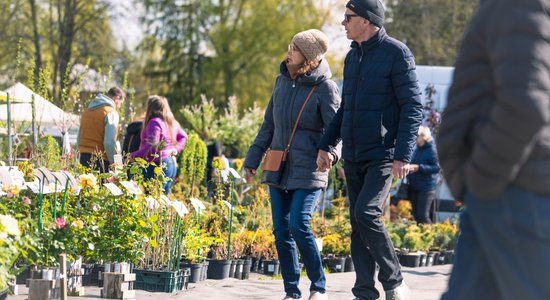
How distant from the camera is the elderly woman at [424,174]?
13766 mm

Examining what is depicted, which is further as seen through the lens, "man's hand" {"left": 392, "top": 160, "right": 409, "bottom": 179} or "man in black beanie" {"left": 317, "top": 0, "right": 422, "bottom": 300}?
"man in black beanie" {"left": 317, "top": 0, "right": 422, "bottom": 300}

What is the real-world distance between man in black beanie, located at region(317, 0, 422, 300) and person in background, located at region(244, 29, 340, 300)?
23cm

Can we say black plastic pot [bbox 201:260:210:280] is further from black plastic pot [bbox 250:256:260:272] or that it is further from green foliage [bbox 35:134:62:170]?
green foliage [bbox 35:134:62:170]

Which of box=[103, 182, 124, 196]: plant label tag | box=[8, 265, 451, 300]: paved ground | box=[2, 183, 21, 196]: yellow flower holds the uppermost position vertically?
box=[103, 182, 124, 196]: plant label tag

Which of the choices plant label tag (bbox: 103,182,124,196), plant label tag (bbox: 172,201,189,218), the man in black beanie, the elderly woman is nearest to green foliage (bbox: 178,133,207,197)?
the elderly woman

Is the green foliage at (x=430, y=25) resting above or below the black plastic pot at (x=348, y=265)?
above

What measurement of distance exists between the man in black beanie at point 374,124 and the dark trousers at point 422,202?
7251 millimetres

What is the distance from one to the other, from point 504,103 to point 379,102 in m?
3.04

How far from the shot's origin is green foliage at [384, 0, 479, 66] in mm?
37500

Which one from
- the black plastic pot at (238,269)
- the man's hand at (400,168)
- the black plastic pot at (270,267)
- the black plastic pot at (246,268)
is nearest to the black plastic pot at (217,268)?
the black plastic pot at (238,269)

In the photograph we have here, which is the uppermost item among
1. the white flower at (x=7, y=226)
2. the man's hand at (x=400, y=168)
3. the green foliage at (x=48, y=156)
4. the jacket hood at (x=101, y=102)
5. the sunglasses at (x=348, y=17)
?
the sunglasses at (x=348, y=17)

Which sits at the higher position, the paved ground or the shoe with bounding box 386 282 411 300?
the shoe with bounding box 386 282 411 300

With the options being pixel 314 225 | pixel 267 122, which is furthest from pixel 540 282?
pixel 314 225

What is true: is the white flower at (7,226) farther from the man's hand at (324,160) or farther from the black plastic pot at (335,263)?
the black plastic pot at (335,263)
